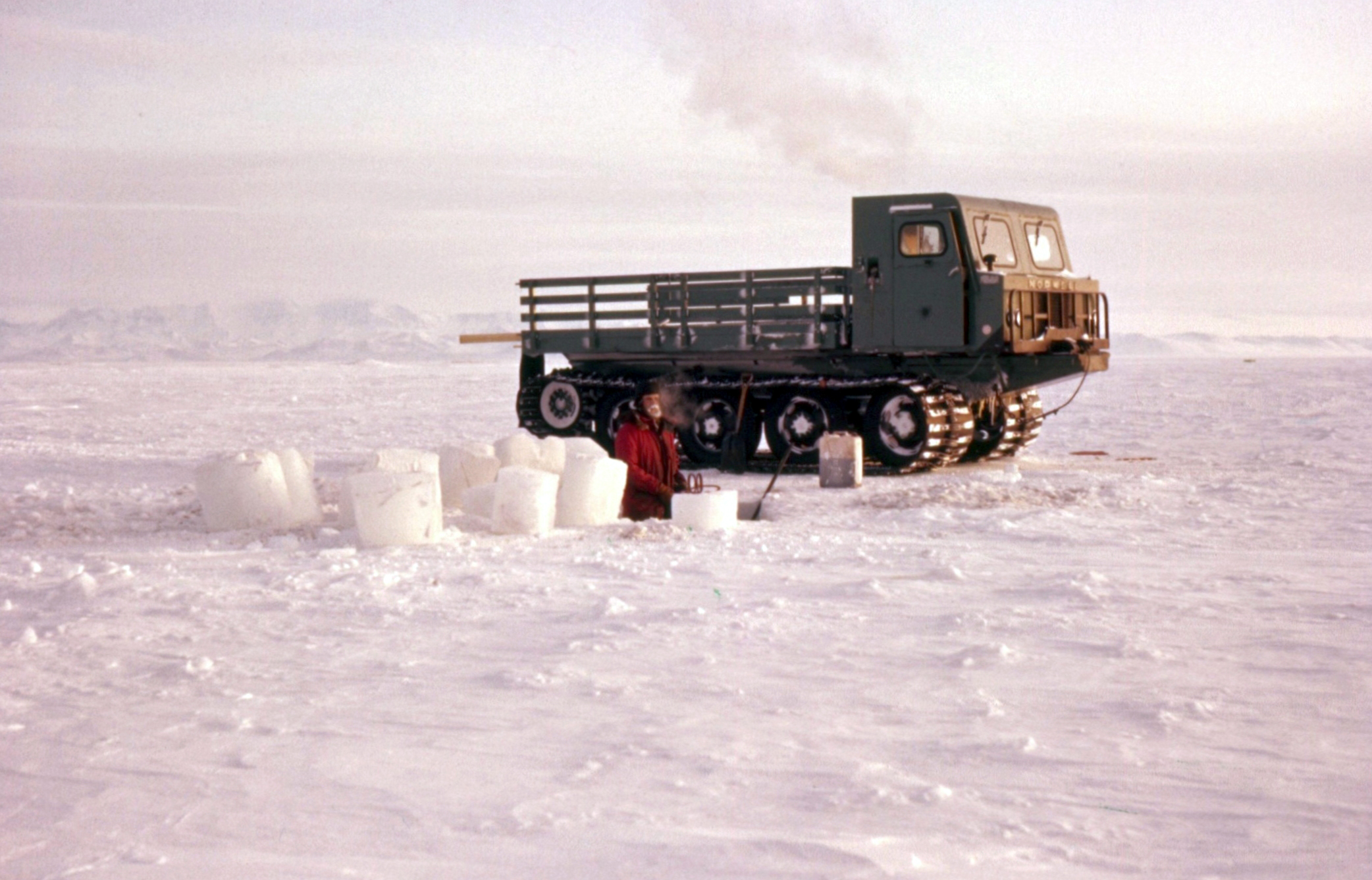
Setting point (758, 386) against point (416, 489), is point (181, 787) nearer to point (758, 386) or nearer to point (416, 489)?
point (416, 489)

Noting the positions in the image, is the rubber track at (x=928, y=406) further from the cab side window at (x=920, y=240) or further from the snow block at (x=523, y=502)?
the snow block at (x=523, y=502)

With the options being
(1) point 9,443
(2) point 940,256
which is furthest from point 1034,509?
(1) point 9,443

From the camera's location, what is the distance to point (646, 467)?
12422 mm

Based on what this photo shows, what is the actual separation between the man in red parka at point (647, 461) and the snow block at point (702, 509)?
2.38 feet

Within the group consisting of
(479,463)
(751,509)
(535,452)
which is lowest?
(751,509)

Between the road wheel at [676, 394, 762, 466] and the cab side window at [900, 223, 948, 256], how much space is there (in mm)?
2786

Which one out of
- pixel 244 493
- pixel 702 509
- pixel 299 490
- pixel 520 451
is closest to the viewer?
pixel 702 509

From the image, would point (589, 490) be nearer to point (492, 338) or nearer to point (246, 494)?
point (246, 494)

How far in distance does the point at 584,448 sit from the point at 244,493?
277cm

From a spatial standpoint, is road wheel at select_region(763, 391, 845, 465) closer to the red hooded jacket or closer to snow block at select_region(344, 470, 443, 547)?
the red hooded jacket

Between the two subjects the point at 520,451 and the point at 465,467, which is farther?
the point at 465,467

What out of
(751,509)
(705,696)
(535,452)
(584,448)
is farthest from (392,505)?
(705,696)

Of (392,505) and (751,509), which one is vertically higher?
(392,505)

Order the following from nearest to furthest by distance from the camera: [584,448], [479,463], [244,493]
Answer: [244,493] → [584,448] → [479,463]
